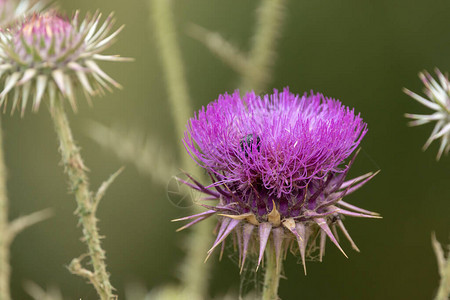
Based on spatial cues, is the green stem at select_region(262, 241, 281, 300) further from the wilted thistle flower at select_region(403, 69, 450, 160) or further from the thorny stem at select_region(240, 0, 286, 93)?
the thorny stem at select_region(240, 0, 286, 93)

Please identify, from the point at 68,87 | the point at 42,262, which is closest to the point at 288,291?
the point at 42,262

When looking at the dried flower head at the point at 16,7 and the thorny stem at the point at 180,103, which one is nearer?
the dried flower head at the point at 16,7

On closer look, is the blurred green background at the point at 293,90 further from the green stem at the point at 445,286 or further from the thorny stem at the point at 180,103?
the green stem at the point at 445,286

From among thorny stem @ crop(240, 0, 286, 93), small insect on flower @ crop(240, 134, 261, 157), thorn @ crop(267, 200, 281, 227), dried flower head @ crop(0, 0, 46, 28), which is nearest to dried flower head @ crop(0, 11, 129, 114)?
dried flower head @ crop(0, 0, 46, 28)

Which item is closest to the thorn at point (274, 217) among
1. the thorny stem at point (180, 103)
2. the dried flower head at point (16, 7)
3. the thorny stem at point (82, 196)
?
the thorny stem at point (82, 196)

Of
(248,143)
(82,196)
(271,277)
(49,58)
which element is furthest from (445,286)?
(49,58)

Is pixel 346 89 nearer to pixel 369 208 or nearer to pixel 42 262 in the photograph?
pixel 369 208
